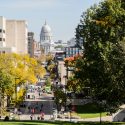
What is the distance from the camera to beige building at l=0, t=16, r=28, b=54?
126 m

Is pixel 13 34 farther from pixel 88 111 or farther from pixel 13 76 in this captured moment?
pixel 88 111

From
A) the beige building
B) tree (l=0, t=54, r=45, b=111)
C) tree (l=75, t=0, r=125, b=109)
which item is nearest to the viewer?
tree (l=75, t=0, r=125, b=109)

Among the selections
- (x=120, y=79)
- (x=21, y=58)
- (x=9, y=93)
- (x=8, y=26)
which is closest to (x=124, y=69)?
(x=120, y=79)

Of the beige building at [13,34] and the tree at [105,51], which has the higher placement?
the beige building at [13,34]

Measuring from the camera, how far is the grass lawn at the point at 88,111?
71.9 meters

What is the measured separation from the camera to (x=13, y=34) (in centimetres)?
13325

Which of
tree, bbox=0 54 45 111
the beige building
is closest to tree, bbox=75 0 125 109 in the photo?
tree, bbox=0 54 45 111

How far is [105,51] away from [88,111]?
125 ft

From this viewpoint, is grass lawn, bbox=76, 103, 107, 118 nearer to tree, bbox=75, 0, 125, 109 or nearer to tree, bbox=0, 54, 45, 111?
tree, bbox=0, 54, 45, 111

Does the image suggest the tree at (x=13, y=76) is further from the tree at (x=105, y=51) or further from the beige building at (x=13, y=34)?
the tree at (x=105, y=51)

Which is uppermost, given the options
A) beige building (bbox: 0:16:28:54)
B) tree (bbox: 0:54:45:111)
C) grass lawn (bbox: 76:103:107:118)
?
beige building (bbox: 0:16:28:54)

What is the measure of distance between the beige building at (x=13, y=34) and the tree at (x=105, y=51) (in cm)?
7508

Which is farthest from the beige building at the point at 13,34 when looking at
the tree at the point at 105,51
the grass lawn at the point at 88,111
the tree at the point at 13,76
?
the tree at the point at 105,51

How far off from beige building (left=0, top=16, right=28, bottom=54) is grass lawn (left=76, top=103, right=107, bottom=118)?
127 ft
